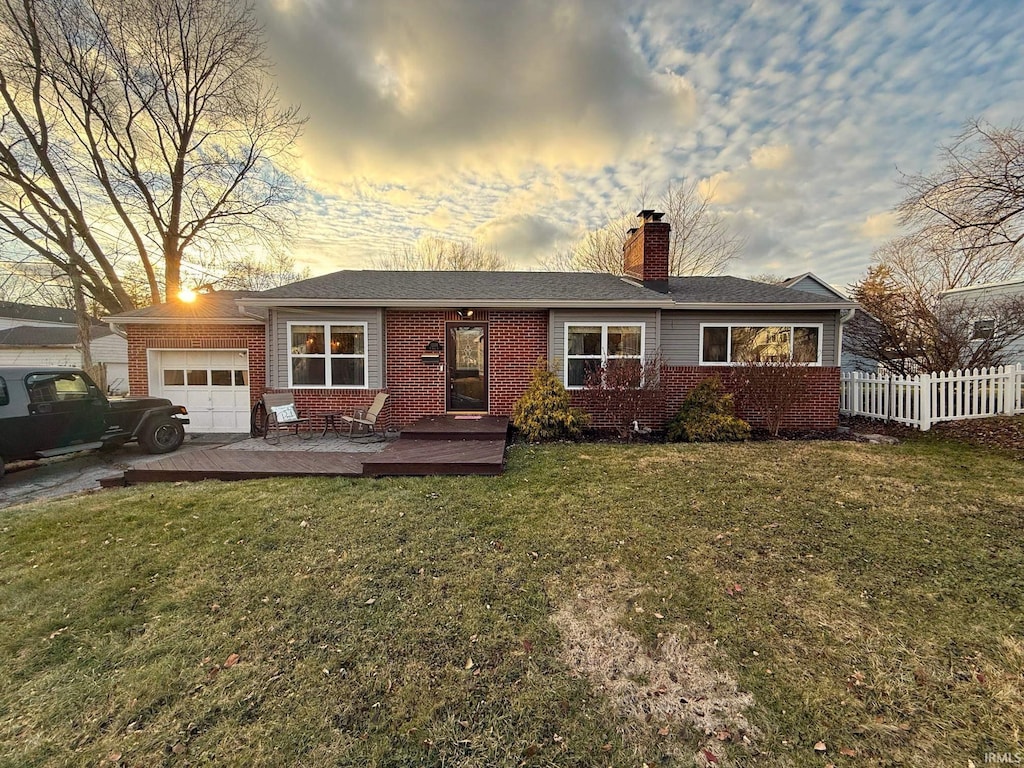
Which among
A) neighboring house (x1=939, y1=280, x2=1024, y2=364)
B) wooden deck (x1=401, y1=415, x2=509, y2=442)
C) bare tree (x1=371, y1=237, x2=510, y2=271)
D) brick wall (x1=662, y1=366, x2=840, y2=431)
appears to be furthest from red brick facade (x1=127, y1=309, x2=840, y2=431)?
bare tree (x1=371, y1=237, x2=510, y2=271)

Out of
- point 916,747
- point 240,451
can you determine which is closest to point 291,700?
point 916,747

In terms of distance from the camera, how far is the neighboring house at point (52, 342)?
21281 millimetres

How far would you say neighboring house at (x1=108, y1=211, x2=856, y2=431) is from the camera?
27.3 feet

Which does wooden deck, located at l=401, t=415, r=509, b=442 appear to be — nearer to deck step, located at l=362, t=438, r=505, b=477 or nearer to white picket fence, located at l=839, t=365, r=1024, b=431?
deck step, located at l=362, t=438, r=505, b=477

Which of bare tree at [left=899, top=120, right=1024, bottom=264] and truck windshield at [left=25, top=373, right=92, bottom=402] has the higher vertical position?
bare tree at [left=899, top=120, right=1024, bottom=264]

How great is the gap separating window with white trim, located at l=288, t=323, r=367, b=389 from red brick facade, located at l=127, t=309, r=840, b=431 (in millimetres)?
235

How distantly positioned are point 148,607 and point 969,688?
4883 mm

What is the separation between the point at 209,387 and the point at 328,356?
3345mm

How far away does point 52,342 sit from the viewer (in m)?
24.4

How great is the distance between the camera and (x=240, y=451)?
22.5 ft

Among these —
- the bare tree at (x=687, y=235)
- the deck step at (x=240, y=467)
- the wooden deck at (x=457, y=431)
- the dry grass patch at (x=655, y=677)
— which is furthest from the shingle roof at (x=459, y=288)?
the bare tree at (x=687, y=235)

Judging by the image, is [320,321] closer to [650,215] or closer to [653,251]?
[653,251]

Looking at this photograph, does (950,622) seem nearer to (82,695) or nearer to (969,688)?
(969,688)

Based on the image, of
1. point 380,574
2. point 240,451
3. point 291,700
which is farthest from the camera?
point 240,451
